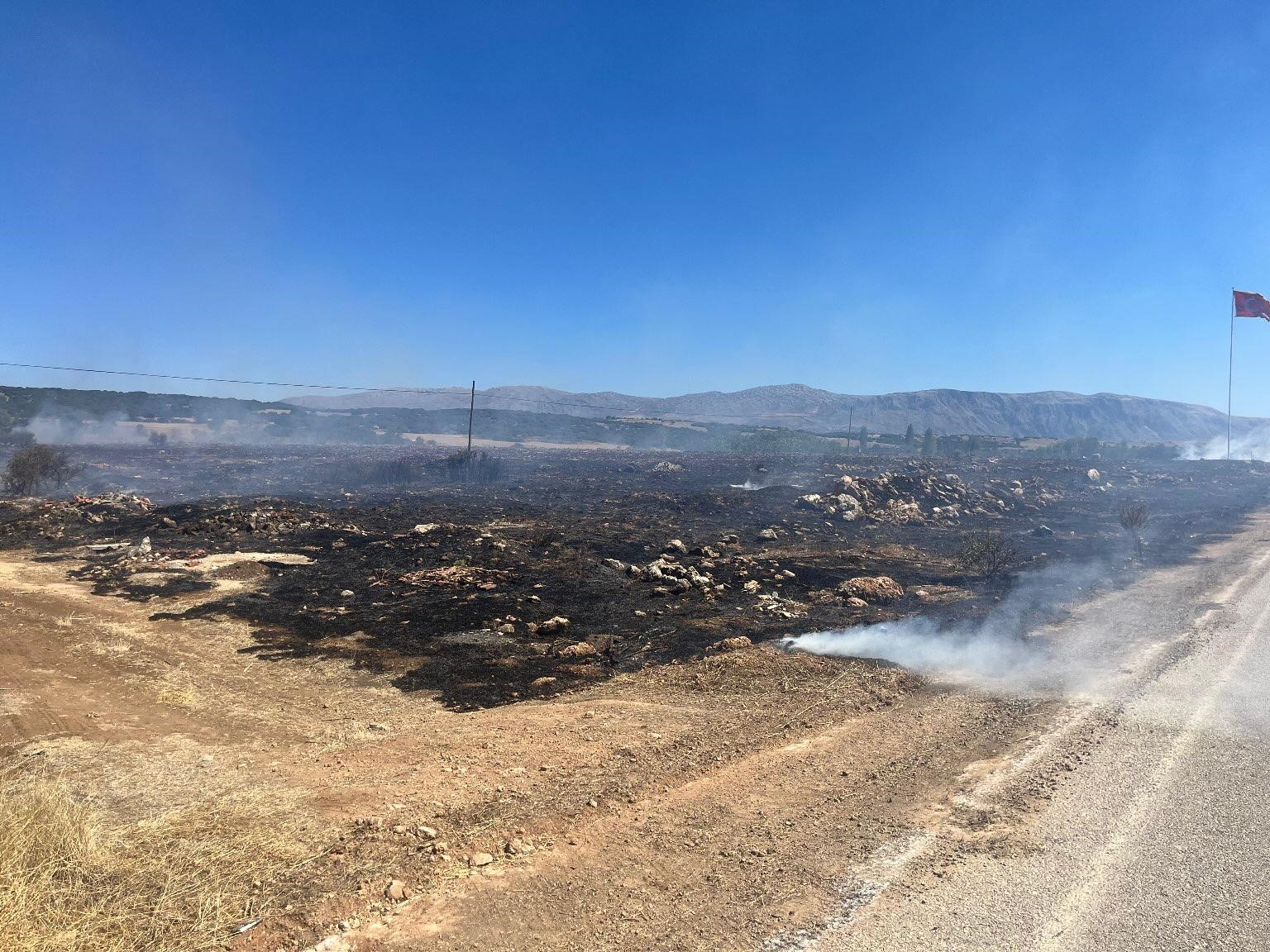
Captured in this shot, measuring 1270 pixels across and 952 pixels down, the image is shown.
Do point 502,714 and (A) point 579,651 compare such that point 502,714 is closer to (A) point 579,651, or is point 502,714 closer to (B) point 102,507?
(A) point 579,651

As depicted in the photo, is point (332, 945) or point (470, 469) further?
point (470, 469)

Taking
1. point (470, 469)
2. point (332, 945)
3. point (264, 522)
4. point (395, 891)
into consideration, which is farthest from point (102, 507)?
point (332, 945)

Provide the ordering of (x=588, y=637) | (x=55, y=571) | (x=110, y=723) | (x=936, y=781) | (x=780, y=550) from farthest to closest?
(x=780, y=550)
(x=55, y=571)
(x=588, y=637)
(x=110, y=723)
(x=936, y=781)

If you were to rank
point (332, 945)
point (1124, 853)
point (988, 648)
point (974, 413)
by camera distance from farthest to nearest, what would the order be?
point (974, 413)
point (988, 648)
point (1124, 853)
point (332, 945)

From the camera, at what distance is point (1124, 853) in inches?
198

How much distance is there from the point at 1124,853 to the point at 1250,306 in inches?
2096

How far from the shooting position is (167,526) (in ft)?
65.7

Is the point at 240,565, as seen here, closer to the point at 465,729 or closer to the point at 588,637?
the point at 588,637

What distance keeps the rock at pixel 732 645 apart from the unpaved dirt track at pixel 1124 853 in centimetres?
454

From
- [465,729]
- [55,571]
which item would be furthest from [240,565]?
[465,729]

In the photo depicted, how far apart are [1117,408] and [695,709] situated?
19541 cm

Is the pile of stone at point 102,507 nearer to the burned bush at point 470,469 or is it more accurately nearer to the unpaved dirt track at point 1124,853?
the burned bush at point 470,469

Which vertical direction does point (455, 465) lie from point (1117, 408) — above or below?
below

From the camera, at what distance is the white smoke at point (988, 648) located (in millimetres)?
9102
